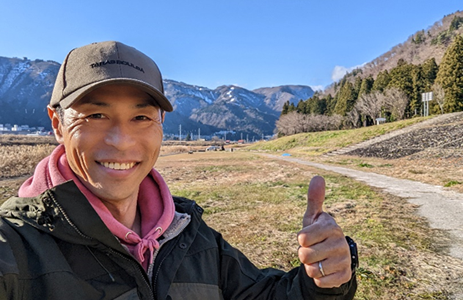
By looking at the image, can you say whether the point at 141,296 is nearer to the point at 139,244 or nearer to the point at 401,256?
the point at 139,244

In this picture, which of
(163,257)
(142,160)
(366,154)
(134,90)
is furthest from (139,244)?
(366,154)

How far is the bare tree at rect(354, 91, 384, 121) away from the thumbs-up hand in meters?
48.9

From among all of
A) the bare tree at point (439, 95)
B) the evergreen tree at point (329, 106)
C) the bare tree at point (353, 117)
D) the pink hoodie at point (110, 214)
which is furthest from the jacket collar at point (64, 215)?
the evergreen tree at point (329, 106)

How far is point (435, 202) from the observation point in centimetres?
736

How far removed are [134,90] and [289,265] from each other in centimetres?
332

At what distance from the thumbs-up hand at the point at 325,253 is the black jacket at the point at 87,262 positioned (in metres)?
0.12

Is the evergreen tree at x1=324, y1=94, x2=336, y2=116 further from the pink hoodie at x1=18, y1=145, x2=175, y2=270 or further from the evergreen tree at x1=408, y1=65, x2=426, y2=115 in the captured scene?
the pink hoodie at x1=18, y1=145, x2=175, y2=270

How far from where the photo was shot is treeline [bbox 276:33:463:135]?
34.1 m

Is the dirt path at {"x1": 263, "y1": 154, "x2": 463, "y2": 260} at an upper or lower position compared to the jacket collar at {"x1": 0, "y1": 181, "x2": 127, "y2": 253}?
lower

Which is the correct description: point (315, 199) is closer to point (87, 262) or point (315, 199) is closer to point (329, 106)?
point (87, 262)

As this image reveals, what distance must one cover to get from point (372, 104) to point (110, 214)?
165ft

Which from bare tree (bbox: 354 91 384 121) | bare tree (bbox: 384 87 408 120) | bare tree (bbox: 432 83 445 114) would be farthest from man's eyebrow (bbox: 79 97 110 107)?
bare tree (bbox: 354 91 384 121)

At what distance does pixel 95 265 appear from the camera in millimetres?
1334

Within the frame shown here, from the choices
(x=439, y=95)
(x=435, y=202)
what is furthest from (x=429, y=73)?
(x=435, y=202)
